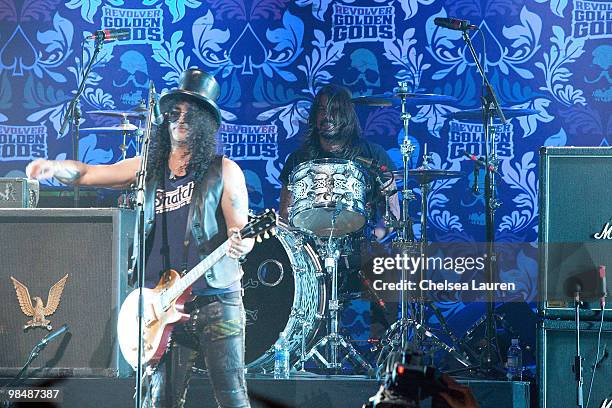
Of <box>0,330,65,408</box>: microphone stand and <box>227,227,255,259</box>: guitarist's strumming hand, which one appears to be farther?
<box>227,227,255,259</box>: guitarist's strumming hand

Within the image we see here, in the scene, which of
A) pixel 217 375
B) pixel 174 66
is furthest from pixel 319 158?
pixel 217 375

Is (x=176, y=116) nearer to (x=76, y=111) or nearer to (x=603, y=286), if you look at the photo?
(x=76, y=111)

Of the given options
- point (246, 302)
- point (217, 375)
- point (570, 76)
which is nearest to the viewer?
point (217, 375)

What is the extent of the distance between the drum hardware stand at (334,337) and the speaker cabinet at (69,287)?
1272mm

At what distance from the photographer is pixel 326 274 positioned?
6.28 m

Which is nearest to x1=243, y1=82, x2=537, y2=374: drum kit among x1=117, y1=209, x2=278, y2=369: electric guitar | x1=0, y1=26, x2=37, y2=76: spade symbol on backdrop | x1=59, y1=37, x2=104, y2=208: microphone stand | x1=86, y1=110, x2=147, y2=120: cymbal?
x1=117, y1=209, x2=278, y2=369: electric guitar

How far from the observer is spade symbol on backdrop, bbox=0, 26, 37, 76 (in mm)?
6945

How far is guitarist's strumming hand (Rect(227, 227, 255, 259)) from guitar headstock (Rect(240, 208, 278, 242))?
6 centimetres

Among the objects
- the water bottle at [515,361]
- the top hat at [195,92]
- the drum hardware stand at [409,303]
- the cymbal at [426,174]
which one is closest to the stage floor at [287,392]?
the water bottle at [515,361]

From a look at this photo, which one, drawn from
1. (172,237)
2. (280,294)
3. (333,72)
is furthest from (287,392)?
(333,72)

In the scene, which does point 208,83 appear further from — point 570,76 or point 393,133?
point 570,76

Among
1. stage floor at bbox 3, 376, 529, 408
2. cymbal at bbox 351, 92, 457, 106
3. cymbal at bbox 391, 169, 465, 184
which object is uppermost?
cymbal at bbox 351, 92, 457, 106

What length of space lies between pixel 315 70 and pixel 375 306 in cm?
171

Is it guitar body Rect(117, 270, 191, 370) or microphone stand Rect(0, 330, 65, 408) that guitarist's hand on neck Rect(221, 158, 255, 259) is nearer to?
guitar body Rect(117, 270, 191, 370)
